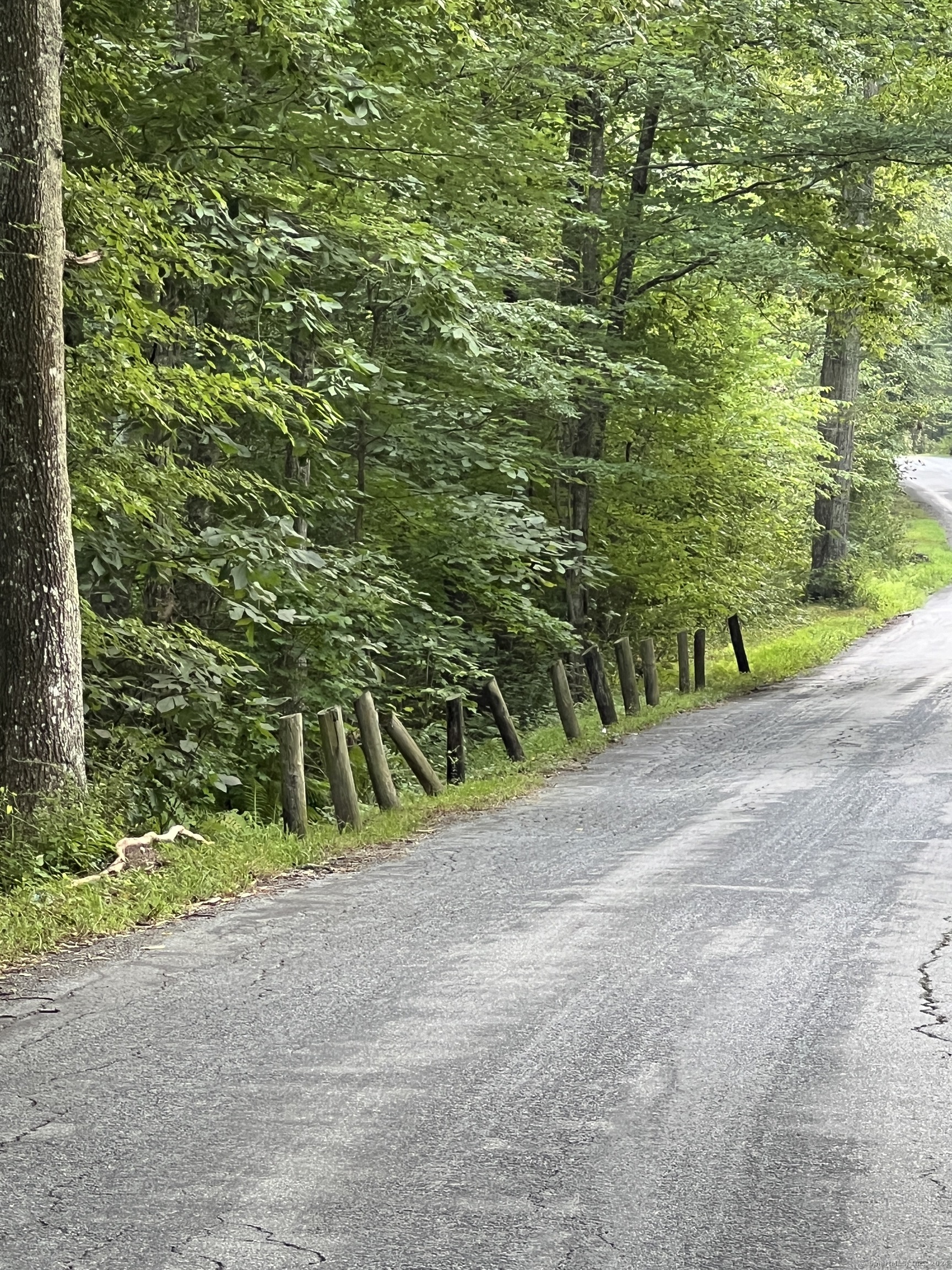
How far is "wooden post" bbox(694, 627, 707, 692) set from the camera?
21.1 metres

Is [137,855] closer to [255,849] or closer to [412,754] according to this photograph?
[255,849]

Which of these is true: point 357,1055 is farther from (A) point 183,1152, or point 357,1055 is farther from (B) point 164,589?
(B) point 164,589

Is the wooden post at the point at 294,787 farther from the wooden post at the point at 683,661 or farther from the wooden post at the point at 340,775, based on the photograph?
the wooden post at the point at 683,661

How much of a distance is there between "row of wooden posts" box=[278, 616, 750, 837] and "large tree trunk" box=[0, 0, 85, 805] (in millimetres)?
1877

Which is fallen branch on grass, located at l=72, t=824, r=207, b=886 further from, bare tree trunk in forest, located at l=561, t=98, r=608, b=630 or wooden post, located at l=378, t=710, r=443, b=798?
bare tree trunk in forest, located at l=561, t=98, r=608, b=630

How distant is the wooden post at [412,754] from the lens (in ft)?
39.9

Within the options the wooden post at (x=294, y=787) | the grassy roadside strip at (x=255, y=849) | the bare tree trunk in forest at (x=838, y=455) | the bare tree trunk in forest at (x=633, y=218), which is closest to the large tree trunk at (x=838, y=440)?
the bare tree trunk in forest at (x=838, y=455)

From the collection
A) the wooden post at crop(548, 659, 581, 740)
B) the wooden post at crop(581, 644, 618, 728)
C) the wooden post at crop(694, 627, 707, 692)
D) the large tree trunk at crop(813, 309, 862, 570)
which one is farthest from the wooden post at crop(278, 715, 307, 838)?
the large tree trunk at crop(813, 309, 862, 570)

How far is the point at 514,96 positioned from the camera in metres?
17.3

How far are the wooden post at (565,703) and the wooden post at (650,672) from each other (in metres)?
3.18

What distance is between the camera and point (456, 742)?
1428 cm

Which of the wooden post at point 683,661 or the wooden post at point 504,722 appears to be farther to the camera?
the wooden post at point 683,661

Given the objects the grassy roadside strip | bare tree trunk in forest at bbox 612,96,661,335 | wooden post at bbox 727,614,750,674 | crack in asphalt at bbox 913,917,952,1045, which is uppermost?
bare tree trunk in forest at bbox 612,96,661,335

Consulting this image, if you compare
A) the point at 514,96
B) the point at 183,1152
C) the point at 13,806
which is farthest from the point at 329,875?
the point at 514,96
